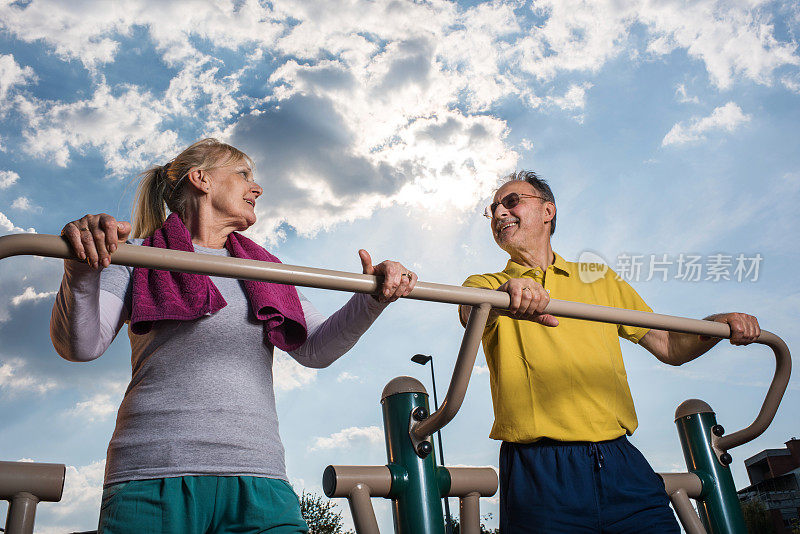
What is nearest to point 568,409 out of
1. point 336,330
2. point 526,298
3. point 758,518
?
point 526,298

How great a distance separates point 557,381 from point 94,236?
4.46ft

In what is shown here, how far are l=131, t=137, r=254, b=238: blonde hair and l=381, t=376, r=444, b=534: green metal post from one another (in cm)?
85

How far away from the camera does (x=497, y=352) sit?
6.90 ft

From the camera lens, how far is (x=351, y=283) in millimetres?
1449

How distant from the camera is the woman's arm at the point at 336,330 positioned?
1.66 metres

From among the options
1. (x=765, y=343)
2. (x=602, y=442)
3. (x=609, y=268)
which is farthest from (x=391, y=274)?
(x=765, y=343)

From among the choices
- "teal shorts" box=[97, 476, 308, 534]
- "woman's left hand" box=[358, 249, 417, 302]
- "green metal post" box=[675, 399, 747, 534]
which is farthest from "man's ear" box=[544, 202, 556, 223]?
"teal shorts" box=[97, 476, 308, 534]

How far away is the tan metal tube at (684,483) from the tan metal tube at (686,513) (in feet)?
0.06

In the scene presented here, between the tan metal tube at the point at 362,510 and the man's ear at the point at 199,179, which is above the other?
the man's ear at the point at 199,179

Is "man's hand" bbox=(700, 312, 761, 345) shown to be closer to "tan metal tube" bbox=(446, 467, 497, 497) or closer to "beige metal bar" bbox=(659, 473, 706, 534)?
"beige metal bar" bbox=(659, 473, 706, 534)

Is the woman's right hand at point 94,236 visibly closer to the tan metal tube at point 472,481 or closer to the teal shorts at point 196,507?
the teal shorts at point 196,507

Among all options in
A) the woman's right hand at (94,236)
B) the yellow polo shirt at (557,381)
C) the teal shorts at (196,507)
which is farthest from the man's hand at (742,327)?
the woman's right hand at (94,236)

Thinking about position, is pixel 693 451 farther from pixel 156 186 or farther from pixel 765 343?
pixel 156 186

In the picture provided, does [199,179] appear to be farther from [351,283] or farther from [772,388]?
[772,388]
